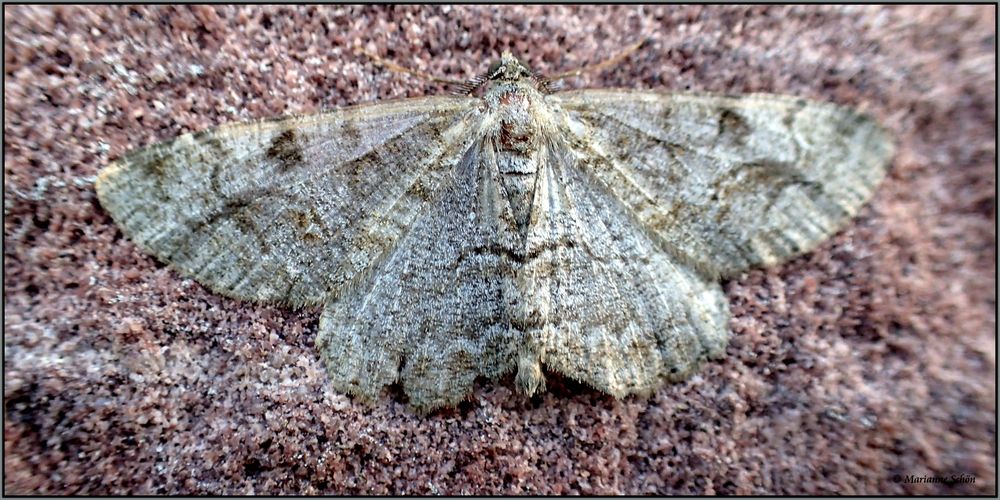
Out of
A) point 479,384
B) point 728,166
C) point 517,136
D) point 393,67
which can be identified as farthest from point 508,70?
point 479,384

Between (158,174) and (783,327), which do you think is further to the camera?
(783,327)

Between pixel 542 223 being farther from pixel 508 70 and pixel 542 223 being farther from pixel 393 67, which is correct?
pixel 393 67

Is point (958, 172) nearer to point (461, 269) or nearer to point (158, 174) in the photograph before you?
point (461, 269)

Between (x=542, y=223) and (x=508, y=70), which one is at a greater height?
(x=508, y=70)

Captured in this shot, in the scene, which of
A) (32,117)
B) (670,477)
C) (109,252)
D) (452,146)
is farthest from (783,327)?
(32,117)

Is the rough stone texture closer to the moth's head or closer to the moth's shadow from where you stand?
the moth's shadow

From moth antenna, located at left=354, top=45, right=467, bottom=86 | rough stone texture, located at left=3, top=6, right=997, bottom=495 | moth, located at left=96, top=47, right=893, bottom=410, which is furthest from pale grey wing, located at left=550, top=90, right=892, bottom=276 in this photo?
moth antenna, located at left=354, top=45, right=467, bottom=86
